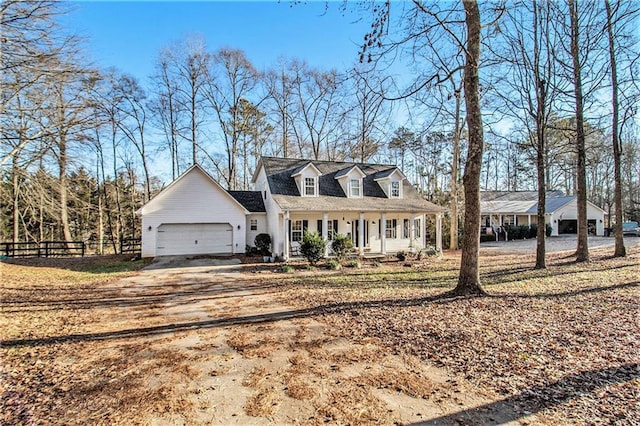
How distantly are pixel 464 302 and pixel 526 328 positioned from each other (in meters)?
1.87

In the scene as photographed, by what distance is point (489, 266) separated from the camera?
14.1 metres

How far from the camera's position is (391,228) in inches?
785

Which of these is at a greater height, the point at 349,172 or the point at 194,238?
the point at 349,172

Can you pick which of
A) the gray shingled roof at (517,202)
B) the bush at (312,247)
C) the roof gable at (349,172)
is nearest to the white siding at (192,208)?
the bush at (312,247)

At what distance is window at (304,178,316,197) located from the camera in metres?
18.8

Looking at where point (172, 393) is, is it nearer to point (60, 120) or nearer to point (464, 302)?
point (464, 302)

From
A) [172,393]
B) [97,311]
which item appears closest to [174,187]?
[97,311]

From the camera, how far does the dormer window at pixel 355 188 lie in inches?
778

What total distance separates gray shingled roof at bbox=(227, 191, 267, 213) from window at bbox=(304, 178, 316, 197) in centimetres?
329

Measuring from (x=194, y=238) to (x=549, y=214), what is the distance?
3425 centimetres

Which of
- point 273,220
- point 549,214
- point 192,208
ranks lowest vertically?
point 273,220

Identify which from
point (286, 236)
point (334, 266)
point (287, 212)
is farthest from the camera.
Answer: point (286, 236)

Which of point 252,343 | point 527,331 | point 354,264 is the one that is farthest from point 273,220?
point 527,331

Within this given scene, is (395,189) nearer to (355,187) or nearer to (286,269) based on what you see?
(355,187)
